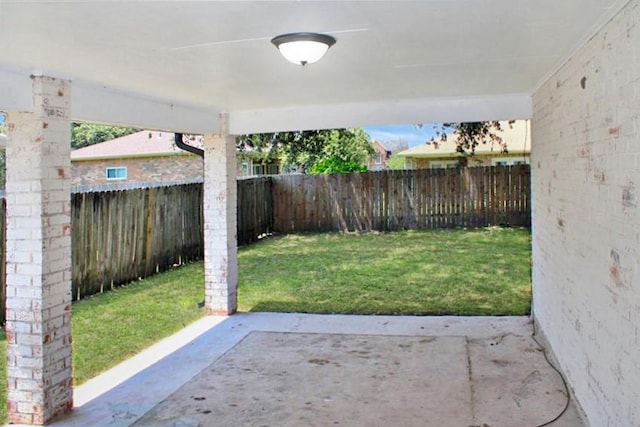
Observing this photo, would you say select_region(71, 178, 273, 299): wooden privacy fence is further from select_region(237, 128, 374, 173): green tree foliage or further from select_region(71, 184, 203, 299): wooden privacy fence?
select_region(237, 128, 374, 173): green tree foliage

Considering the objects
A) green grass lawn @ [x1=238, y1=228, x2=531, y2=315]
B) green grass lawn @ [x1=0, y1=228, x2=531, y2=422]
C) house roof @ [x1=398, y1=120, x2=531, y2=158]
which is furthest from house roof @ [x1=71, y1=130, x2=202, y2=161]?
house roof @ [x1=398, y1=120, x2=531, y2=158]

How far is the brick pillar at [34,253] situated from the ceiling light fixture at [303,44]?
1656mm

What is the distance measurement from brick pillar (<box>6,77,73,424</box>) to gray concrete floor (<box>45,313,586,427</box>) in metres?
0.32

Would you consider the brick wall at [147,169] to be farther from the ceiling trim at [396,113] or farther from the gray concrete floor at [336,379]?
the gray concrete floor at [336,379]

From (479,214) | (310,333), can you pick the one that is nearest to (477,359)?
(310,333)

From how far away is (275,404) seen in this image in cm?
396

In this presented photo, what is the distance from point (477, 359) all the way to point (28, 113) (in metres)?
3.86

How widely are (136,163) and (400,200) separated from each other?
8.53 metres

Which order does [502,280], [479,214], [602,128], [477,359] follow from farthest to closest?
[479,214] < [502,280] < [477,359] < [602,128]

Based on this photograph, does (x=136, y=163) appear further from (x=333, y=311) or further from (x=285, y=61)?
(x=285, y=61)

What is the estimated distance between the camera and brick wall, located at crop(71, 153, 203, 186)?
1712 cm

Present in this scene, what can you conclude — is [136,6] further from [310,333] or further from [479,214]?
[479,214]

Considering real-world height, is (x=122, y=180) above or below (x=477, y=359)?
above

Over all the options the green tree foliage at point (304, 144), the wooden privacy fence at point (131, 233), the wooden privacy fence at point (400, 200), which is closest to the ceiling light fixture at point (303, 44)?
the wooden privacy fence at point (131, 233)
